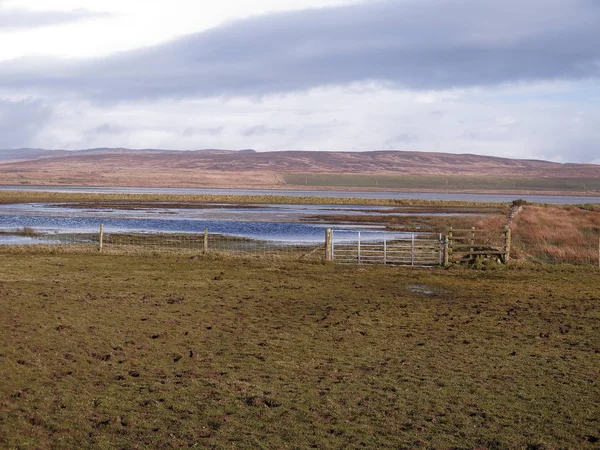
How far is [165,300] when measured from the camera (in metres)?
17.4

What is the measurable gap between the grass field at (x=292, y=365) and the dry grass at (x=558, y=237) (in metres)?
10.3

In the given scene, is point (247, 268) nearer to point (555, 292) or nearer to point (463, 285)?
point (463, 285)

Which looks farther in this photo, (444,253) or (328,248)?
(328,248)

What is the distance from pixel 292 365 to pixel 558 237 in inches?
1151

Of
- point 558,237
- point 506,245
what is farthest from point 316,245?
point 558,237

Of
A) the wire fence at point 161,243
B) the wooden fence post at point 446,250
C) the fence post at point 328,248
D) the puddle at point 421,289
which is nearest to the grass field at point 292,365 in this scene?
the puddle at point 421,289

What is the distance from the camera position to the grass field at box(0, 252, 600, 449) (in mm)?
8133

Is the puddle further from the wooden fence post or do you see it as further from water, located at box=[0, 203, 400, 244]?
water, located at box=[0, 203, 400, 244]

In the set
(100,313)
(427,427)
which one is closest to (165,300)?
(100,313)

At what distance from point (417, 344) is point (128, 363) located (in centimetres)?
523

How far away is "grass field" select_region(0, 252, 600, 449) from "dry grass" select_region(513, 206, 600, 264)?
10298 millimetres

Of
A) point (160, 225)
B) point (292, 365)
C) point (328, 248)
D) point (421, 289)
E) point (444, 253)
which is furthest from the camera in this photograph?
point (160, 225)

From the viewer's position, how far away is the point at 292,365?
11.2 meters

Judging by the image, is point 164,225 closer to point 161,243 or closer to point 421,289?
point 161,243
